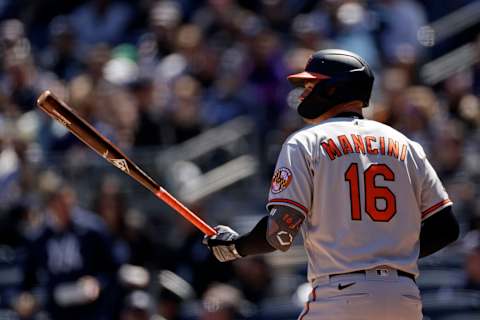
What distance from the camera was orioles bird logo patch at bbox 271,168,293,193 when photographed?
4965 millimetres

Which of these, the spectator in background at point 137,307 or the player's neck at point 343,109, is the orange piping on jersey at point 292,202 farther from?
the spectator in background at point 137,307

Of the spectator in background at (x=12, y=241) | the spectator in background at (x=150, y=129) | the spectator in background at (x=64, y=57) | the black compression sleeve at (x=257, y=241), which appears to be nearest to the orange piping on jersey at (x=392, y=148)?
the black compression sleeve at (x=257, y=241)

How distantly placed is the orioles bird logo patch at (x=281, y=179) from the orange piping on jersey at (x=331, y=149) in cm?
18

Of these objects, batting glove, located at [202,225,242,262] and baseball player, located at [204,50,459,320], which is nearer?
baseball player, located at [204,50,459,320]

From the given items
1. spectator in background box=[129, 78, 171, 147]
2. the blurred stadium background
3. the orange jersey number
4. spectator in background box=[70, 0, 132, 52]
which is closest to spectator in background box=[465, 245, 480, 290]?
the blurred stadium background

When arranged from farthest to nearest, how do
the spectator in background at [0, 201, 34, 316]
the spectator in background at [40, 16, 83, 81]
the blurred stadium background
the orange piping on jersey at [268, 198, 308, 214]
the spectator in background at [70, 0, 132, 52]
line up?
the spectator in background at [70, 0, 132, 52], the spectator in background at [40, 16, 83, 81], the spectator in background at [0, 201, 34, 316], the blurred stadium background, the orange piping on jersey at [268, 198, 308, 214]

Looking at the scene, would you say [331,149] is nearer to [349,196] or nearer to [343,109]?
[349,196]

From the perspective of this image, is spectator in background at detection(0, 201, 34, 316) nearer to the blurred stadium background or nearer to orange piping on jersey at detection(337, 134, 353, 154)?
the blurred stadium background

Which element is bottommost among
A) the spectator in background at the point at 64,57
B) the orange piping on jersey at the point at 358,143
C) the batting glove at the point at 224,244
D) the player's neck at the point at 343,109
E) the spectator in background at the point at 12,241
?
the batting glove at the point at 224,244

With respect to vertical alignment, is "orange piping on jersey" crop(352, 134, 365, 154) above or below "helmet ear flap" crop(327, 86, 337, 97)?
below

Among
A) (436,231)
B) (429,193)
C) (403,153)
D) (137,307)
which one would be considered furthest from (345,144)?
(137,307)

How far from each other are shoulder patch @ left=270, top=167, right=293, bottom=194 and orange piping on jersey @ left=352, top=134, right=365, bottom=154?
30 centimetres

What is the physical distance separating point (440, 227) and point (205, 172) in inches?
219

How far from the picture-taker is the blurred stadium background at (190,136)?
9.19 m
